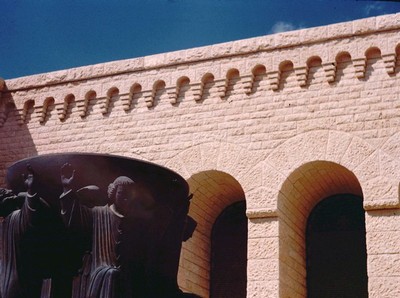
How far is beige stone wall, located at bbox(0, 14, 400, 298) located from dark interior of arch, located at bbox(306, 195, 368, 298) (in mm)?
211

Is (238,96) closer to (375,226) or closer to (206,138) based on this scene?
(206,138)

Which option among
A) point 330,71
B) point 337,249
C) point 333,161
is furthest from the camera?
point 337,249

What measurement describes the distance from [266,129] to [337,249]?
6.95 ft

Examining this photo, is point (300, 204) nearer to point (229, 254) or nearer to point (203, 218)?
point (229, 254)

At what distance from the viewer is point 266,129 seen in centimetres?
888

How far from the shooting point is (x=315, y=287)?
9297 millimetres

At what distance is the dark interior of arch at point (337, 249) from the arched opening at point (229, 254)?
103 cm

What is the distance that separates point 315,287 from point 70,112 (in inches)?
189

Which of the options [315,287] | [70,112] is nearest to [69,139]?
[70,112]

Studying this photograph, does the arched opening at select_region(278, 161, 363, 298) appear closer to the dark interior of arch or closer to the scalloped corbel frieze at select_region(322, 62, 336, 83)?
the dark interior of arch

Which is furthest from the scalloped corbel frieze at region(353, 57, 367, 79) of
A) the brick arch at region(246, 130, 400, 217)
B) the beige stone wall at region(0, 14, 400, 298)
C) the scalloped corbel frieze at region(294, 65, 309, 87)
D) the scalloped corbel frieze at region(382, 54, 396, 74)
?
the brick arch at region(246, 130, 400, 217)

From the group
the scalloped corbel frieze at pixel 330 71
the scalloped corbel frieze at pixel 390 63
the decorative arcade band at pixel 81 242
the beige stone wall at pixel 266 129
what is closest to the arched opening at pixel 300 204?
the beige stone wall at pixel 266 129

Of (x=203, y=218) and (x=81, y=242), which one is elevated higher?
(x=203, y=218)

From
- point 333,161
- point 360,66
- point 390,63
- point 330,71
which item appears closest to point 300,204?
point 333,161
